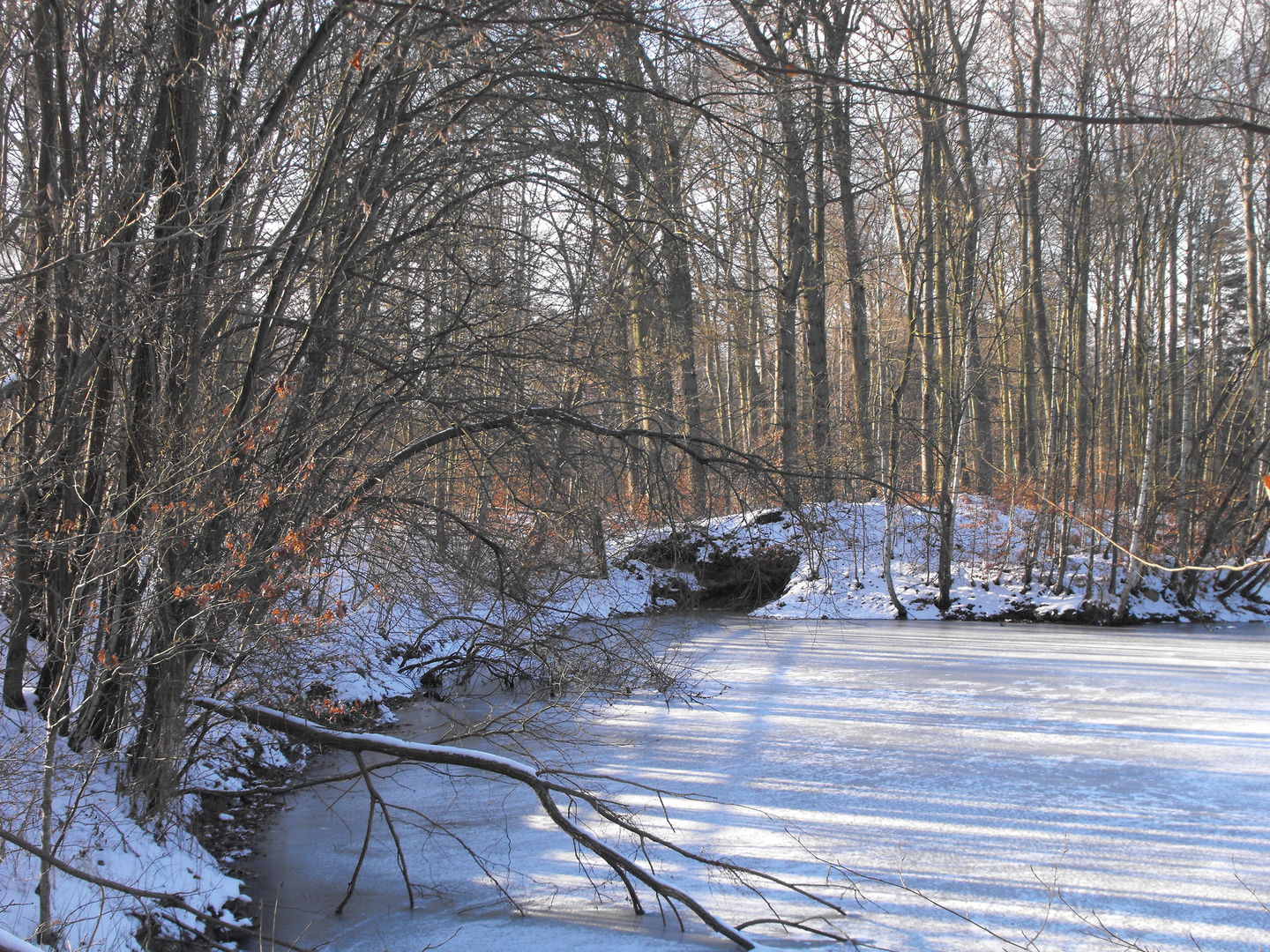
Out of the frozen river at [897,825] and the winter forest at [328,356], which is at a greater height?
the winter forest at [328,356]

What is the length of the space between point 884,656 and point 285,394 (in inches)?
368

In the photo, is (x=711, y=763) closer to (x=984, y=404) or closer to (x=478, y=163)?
(x=478, y=163)

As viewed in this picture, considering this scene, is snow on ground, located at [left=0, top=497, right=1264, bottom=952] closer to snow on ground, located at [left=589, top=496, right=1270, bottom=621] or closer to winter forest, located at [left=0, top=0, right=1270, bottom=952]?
winter forest, located at [left=0, top=0, right=1270, bottom=952]

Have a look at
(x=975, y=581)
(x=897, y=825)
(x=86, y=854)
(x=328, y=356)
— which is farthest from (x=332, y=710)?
(x=975, y=581)

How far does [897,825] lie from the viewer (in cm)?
658

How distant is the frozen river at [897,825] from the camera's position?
5.18 m

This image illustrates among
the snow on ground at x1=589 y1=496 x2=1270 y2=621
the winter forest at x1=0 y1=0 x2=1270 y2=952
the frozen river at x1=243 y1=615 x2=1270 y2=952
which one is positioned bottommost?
the frozen river at x1=243 y1=615 x2=1270 y2=952

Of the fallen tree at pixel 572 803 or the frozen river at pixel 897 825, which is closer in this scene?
the fallen tree at pixel 572 803

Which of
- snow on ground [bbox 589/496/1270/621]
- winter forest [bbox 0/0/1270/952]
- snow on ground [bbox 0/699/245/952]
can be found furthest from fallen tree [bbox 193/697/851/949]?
snow on ground [bbox 589/496/1270/621]

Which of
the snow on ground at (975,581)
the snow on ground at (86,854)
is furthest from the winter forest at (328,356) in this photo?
the snow on ground at (975,581)

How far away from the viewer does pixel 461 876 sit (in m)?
6.02

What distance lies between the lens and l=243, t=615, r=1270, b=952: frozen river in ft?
17.0

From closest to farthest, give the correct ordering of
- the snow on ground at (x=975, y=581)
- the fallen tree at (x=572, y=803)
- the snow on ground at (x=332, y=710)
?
the snow on ground at (x=332, y=710) < the fallen tree at (x=572, y=803) < the snow on ground at (x=975, y=581)

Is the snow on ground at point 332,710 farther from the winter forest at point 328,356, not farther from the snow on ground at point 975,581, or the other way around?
the snow on ground at point 975,581
